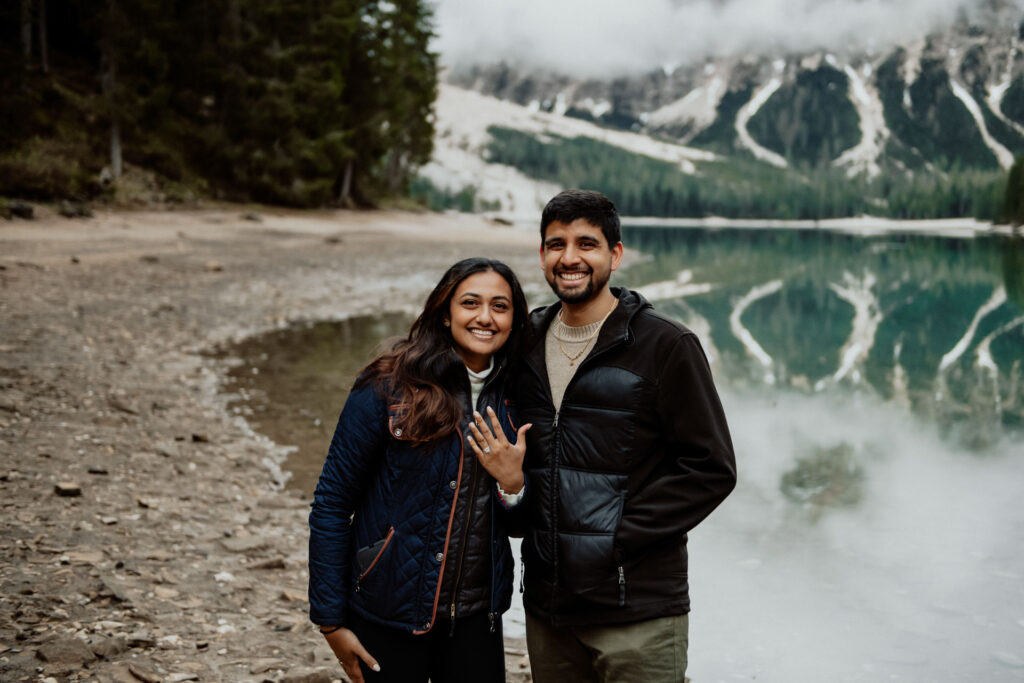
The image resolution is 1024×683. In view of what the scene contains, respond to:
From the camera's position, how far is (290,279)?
2227cm

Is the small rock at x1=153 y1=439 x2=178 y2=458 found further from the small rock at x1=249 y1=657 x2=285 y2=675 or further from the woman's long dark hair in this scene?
the woman's long dark hair

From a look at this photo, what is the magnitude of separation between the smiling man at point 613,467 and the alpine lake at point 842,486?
93 centimetres

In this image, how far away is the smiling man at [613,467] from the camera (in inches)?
109

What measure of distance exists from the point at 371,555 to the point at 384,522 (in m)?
0.12

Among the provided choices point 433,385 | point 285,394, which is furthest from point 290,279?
point 433,385

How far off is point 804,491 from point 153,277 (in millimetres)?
15402

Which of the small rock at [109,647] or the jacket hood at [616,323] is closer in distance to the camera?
the jacket hood at [616,323]

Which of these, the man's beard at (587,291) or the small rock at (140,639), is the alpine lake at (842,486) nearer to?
the man's beard at (587,291)

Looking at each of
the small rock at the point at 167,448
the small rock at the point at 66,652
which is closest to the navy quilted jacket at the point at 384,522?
the small rock at the point at 66,652

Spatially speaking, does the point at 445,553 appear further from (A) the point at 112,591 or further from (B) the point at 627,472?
(A) the point at 112,591

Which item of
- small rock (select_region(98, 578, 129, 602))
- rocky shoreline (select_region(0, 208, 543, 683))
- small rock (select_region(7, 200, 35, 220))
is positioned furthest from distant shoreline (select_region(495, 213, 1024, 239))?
small rock (select_region(98, 578, 129, 602))

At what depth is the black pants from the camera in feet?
9.57

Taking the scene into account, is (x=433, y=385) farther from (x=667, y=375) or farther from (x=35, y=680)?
(x=35, y=680)

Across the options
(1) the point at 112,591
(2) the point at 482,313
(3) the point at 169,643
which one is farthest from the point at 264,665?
(2) the point at 482,313
